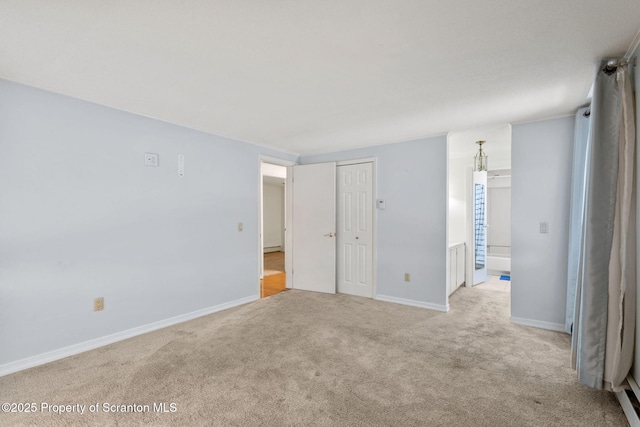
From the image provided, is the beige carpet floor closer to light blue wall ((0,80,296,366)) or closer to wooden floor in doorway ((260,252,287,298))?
light blue wall ((0,80,296,366))

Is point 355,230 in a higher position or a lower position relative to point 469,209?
lower

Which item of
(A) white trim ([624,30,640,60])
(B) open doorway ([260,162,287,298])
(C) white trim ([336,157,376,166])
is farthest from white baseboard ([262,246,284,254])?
(A) white trim ([624,30,640,60])

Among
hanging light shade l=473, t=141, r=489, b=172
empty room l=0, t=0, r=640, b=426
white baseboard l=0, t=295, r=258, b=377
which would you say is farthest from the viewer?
hanging light shade l=473, t=141, r=489, b=172

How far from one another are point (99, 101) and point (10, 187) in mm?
1000

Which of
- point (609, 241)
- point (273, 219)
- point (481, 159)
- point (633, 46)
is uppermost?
point (633, 46)

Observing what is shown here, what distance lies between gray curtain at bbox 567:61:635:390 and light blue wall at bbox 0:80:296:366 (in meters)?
3.56

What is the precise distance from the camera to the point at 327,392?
6.75 feet

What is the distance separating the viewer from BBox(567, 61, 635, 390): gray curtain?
1.86 metres

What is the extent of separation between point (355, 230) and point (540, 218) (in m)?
2.29

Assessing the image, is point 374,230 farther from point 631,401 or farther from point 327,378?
point 631,401

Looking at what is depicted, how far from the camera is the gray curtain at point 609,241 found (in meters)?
1.86

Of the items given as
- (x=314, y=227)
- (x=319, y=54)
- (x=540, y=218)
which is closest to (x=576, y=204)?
(x=540, y=218)

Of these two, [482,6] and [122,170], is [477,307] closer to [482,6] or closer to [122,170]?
[482,6]

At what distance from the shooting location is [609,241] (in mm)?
1928
